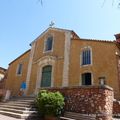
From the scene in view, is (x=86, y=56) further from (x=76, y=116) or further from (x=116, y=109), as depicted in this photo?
(x=76, y=116)

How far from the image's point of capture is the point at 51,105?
358 inches

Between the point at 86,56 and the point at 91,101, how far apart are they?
7211mm

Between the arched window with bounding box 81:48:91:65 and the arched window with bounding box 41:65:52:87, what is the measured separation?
12.7 feet

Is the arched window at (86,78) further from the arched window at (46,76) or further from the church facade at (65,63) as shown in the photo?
the arched window at (46,76)

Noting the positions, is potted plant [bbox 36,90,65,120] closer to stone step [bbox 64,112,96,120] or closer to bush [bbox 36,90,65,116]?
bush [bbox 36,90,65,116]

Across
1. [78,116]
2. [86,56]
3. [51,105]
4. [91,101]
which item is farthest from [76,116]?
[86,56]

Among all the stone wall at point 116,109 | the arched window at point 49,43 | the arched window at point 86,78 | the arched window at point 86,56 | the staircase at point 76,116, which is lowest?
the staircase at point 76,116

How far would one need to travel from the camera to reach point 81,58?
15.8 meters

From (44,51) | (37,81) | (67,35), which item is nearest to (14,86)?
(37,81)

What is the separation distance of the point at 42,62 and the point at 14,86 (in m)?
5.00

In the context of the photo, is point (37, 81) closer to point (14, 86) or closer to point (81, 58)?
point (14, 86)

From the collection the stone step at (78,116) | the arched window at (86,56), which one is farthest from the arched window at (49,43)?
the stone step at (78,116)

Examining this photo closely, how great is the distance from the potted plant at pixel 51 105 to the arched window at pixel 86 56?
21.5ft

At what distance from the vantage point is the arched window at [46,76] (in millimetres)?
17177
